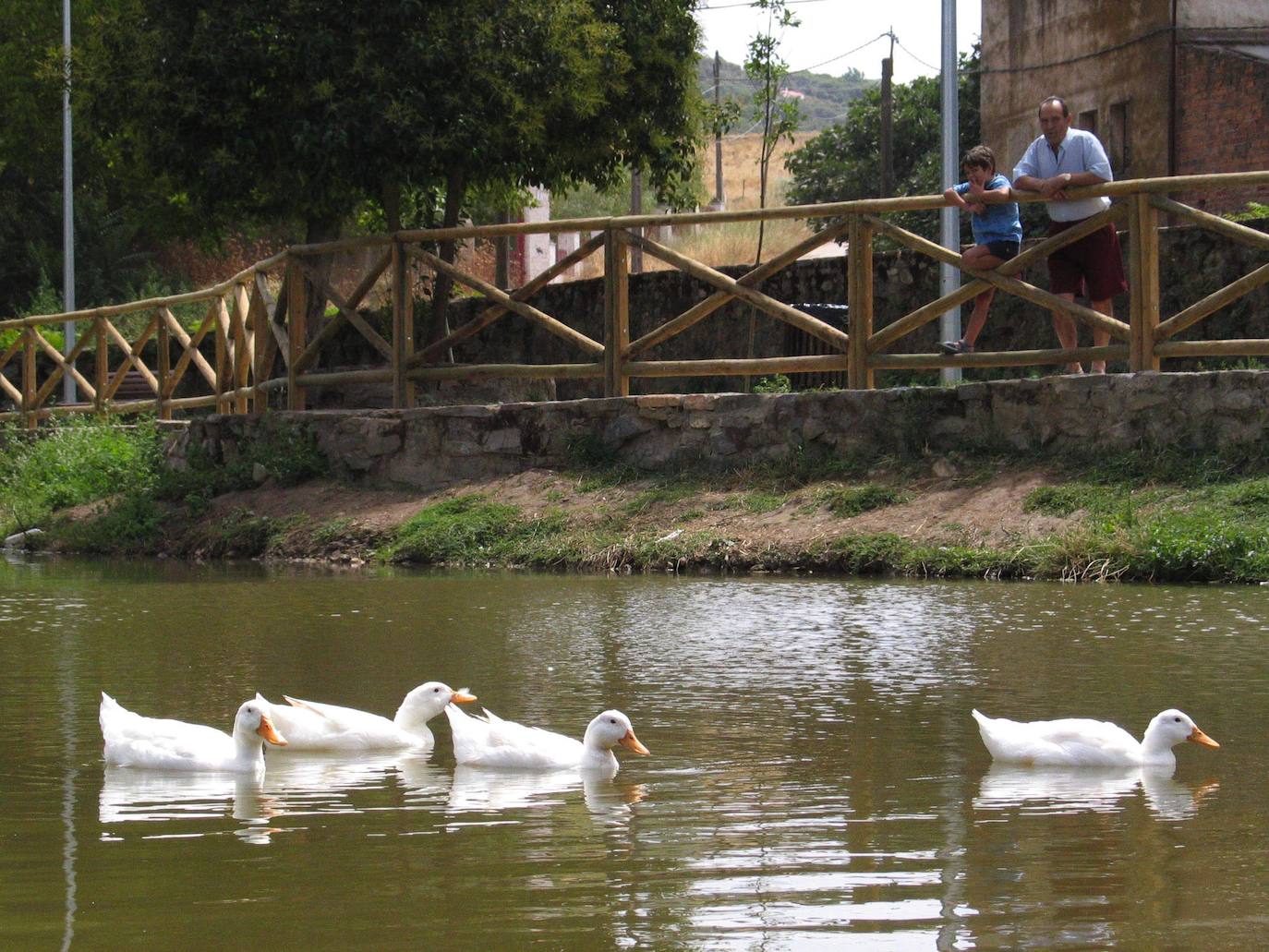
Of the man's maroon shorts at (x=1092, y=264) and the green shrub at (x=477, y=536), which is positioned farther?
the green shrub at (x=477, y=536)

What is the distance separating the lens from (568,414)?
1378cm

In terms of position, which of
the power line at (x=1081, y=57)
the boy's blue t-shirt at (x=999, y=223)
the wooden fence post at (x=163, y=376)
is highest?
the power line at (x=1081, y=57)

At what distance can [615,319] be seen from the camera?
551 inches

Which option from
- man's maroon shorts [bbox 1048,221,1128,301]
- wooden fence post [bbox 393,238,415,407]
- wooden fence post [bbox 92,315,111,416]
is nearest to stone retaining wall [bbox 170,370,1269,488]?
wooden fence post [bbox 393,238,415,407]

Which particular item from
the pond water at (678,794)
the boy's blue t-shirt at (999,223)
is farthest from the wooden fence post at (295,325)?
the pond water at (678,794)

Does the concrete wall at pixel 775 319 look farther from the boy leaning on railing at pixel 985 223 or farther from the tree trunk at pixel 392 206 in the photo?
the tree trunk at pixel 392 206

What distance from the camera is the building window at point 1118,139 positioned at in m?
28.1

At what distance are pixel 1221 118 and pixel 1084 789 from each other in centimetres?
2256

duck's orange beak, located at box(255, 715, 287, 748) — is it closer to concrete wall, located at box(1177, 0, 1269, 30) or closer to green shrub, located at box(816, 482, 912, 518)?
green shrub, located at box(816, 482, 912, 518)

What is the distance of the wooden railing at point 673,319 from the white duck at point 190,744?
7549 millimetres

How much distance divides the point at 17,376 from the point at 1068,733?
23496 millimetres

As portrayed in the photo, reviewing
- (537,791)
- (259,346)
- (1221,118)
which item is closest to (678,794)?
(537,791)

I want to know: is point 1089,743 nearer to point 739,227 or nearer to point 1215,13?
point 1215,13

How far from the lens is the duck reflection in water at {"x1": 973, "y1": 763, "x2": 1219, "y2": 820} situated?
491 centimetres
